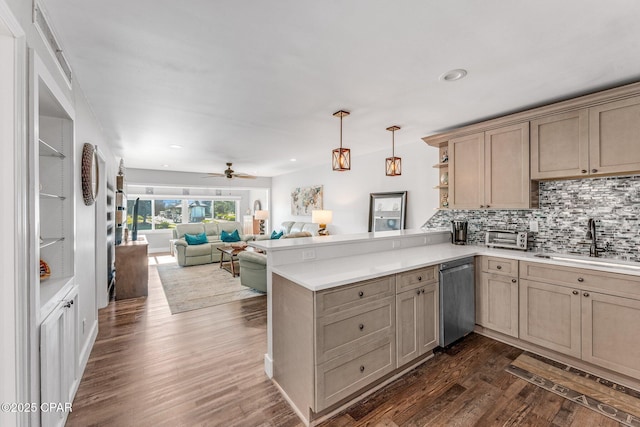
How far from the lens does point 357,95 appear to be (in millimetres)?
2596

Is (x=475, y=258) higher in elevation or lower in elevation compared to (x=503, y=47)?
lower

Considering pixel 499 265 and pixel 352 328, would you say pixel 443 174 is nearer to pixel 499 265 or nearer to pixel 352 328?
pixel 499 265

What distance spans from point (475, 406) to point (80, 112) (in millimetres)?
4016

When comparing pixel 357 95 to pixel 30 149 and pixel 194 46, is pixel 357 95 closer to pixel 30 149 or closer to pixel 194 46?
pixel 194 46

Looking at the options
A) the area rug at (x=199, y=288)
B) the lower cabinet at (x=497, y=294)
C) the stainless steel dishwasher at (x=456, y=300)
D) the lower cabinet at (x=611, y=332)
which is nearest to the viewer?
the lower cabinet at (x=611, y=332)

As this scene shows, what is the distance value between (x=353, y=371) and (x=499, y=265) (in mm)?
1970

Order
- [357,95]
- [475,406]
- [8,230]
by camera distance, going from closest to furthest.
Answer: [8,230] → [475,406] → [357,95]

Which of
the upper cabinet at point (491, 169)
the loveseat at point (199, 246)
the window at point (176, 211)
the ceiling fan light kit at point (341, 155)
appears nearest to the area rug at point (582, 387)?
the upper cabinet at point (491, 169)

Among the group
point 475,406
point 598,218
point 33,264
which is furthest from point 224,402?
point 598,218

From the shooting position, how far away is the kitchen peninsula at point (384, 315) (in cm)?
178

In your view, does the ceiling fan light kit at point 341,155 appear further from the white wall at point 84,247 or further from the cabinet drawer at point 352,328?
the white wall at point 84,247

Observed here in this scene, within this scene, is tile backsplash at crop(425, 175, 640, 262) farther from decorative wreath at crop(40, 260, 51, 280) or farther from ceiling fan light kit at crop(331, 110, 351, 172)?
decorative wreath at crop(40, 260, 51, 280)

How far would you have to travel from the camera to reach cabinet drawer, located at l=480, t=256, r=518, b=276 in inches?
106

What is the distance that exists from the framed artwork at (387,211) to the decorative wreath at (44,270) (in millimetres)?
4245
